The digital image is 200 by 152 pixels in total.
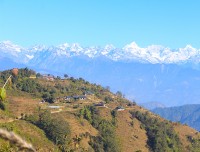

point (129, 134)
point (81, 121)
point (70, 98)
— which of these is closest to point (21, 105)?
point (81, 121)

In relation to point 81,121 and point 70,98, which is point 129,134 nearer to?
point 81,121

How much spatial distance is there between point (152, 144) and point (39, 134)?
116ft

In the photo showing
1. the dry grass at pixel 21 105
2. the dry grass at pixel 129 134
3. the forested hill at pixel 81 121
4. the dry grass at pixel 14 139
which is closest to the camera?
the dry grass at pixel 14 139

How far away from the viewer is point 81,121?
106m

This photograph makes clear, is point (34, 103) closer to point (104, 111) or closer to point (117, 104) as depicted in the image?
point (104, 111)

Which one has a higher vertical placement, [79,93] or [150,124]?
[79,93]

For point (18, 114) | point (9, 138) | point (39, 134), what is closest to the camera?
point (9, 138)

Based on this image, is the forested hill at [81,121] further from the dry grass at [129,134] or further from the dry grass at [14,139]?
the dry grass at [14,139]

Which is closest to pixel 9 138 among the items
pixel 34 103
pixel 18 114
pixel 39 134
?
pixel 39 134

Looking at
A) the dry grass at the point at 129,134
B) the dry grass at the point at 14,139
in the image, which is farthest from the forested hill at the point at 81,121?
the dry grass at the point at 14,139

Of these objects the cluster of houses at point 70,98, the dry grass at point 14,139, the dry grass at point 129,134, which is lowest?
the dry grass at point 14,139

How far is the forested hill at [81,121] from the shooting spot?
302ft

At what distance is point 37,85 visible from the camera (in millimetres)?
127812

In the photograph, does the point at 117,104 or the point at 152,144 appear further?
the point at 117,104
